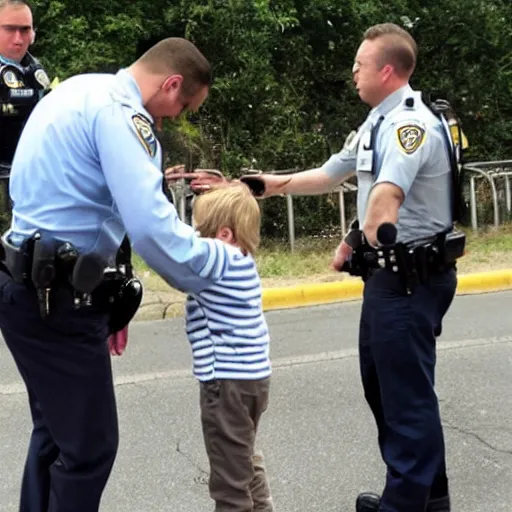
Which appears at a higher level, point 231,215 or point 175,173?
point 175,173

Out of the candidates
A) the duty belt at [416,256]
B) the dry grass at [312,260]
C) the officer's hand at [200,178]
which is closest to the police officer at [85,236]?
the officer's hand at [200,178]

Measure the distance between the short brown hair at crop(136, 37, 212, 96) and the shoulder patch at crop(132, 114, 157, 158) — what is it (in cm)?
19

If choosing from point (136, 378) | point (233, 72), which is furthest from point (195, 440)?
point (233, 72)

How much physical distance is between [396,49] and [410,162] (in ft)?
1.46

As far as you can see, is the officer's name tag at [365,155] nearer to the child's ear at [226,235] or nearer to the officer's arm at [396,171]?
the officer's arm at [396,171]

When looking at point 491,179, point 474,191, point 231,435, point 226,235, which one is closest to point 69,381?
point 231,435

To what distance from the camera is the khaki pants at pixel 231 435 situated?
286 cm

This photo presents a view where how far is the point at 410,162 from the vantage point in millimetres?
2980

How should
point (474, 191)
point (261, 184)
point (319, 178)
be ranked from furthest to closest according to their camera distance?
point (474, 191), point (319, 178), point (261, 184)

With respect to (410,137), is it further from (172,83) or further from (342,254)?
(172,83)

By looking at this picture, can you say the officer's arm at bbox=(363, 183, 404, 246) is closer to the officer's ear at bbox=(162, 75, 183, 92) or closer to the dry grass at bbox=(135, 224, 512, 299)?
the officer's ear at bbox=(162, 75, 183, 92)

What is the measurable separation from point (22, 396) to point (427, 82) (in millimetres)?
10557

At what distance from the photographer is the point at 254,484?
3.08m

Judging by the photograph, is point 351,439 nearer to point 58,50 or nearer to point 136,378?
→ point 136,378
